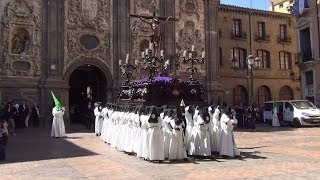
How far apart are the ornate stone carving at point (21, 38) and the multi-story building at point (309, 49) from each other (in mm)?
19564

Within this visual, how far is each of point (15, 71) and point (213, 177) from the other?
20199mm

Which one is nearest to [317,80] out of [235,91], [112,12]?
[235,91]

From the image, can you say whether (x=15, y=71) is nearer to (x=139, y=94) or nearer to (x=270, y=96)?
(x=139, y=94)

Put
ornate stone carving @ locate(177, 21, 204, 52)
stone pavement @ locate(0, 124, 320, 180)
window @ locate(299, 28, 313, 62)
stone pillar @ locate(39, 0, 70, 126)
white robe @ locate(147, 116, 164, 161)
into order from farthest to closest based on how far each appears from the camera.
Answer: window @ locate(299, 28, 313, 62), ornate stone carving @ locate(177, 21, 204, 52), stone pillar @ locate(39, 0, 70, 126), white robe @ locate(147, 116, 164, 161), stone pavement @ locate(0, 124, 320, 180)

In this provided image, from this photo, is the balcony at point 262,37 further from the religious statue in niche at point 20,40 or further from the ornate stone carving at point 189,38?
the religious statue in niche at point 20,40

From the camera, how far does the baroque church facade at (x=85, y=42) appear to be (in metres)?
26.5

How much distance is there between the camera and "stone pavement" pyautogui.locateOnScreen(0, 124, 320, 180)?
9.49 metres

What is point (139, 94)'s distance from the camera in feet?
54.1

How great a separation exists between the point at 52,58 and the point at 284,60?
78.9 ft

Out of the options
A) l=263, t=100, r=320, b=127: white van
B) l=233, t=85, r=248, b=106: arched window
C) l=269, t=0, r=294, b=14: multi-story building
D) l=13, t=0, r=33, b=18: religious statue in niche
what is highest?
l=269, t=0, r=294, b=14: multi-story building

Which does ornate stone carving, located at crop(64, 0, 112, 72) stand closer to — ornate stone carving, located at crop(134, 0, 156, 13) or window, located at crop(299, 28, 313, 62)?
ornate stone carving, located at crop(134, 0, 156, 13)

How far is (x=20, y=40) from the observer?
2703cm

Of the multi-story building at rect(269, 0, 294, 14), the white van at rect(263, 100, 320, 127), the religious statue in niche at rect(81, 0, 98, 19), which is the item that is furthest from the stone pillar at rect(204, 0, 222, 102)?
the multi-story building at rect(269, 0, 294, 14)

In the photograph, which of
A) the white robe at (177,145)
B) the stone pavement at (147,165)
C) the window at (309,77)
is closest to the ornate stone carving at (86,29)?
the stone pavement at (147,165)
